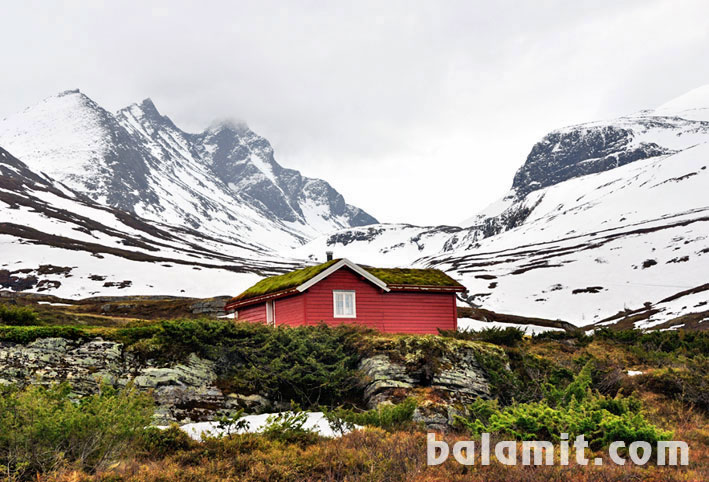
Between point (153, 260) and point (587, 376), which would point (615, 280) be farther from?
point (153, 260)

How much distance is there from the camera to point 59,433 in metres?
9.60

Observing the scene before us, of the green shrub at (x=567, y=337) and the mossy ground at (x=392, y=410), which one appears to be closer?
the mossy ground at (x=392, y=410)

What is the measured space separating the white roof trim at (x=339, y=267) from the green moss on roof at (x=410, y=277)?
3.05ft

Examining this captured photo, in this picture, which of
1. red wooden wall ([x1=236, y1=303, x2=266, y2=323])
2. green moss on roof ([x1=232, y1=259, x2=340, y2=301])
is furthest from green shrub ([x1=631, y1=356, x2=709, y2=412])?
red wooden wall ([x1=236, y1=303, x2=266, y2=323])

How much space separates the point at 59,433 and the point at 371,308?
22897 millimetres

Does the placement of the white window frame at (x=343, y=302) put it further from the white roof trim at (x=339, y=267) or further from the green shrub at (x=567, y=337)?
the green shrub at (x=567, y=337)

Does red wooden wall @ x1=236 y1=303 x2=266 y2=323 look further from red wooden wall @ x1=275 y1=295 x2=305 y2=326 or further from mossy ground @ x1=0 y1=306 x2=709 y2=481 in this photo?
mossy ground @ x1=0 y1=306 x2=709 y2=481

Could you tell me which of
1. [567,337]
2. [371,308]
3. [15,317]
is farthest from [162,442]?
[567,337]

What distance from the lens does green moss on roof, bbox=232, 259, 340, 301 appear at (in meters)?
30.4

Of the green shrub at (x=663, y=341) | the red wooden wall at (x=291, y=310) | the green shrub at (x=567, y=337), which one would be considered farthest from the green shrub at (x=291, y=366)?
the green shrub at (x=567, y=337)

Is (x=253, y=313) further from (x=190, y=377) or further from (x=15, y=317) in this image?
(x=190, y=377)

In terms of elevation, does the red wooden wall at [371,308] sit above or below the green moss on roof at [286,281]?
below

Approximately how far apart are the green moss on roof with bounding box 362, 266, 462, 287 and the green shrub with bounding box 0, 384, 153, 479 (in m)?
22.9

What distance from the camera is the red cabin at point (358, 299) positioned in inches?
1190
